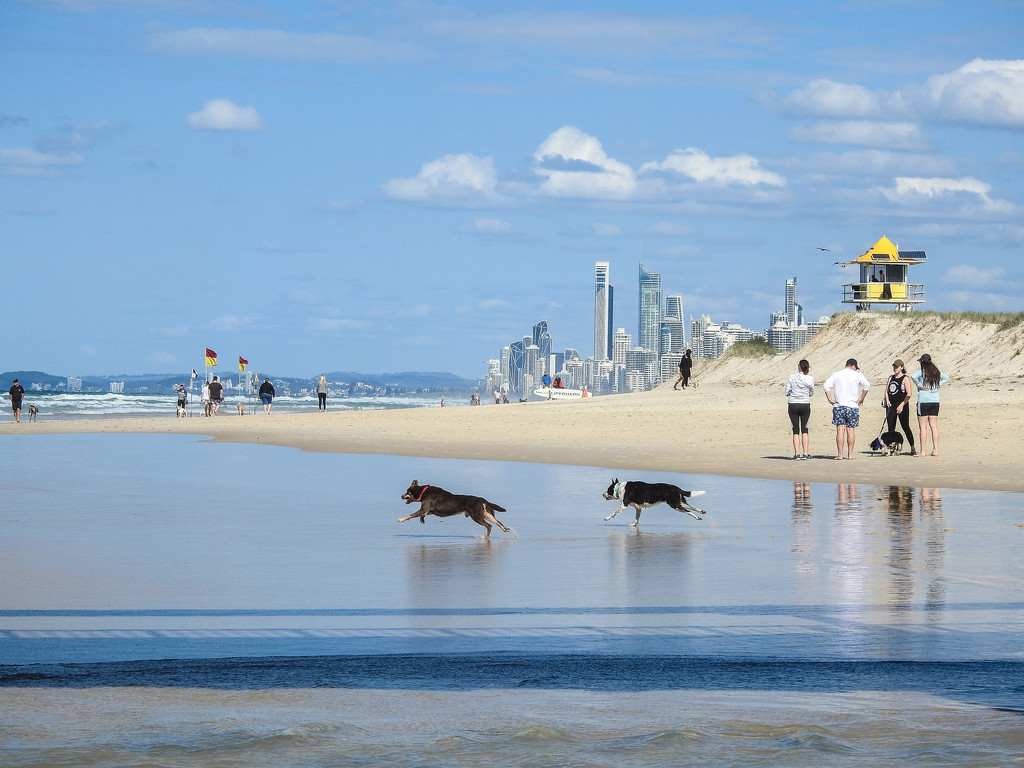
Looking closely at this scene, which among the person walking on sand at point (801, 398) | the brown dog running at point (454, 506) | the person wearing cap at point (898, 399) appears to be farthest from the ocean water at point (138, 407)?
the brown dog running at point (454, 506)

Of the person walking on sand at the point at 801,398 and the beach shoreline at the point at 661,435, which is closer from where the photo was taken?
the beach shoreline at the point at 661,435

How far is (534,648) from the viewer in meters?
7.16

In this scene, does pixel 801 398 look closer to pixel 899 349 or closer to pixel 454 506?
pixel 454 506

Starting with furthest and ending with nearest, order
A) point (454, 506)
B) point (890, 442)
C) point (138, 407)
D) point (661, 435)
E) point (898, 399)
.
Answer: point (138, 407) → point (661, 435) → point (890, 442) → point (898, 399) → point (454, 506)

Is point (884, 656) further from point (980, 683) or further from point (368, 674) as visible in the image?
point (368, 674)

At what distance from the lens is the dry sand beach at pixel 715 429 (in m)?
21.2

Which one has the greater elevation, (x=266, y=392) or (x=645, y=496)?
(x=266, y=392)

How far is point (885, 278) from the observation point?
84.6 metres

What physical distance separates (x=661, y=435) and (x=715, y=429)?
1.91 metres

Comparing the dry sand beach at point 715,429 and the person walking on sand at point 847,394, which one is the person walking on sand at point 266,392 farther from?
the person walking on sand at point 847,394

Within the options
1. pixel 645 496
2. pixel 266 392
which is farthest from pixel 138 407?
pixel 645 496

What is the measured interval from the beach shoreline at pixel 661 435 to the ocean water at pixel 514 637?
5790mm

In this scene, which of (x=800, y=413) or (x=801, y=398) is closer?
(x=801, y=398)

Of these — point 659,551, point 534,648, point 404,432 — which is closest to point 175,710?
point 534,648
